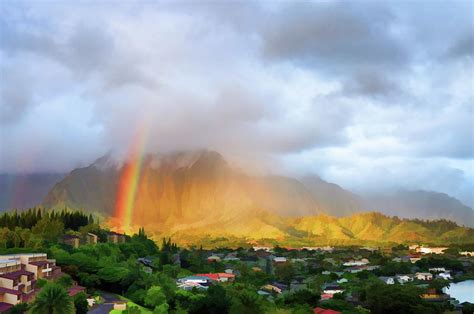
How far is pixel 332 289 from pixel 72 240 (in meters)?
27.5

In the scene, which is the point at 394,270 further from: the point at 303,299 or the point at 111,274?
the point at 111,274

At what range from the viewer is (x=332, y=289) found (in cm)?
6234

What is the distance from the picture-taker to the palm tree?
85.5ft

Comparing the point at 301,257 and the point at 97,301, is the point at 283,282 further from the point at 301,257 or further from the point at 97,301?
the point at 301,257

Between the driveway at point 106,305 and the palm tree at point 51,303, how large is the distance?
697 centimetres

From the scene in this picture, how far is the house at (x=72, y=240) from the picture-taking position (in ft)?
185

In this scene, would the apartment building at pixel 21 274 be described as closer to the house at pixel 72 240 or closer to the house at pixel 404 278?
the house at pixel 72 240

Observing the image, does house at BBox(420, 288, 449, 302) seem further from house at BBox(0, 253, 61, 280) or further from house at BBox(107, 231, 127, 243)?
house at BBox(107, 231, 127, 243)

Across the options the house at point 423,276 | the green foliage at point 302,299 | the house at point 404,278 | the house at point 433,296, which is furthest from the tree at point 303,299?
the house at point 423,276

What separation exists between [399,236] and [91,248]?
156 m

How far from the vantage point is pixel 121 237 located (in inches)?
3031

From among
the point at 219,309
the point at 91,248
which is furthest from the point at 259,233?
the point at 219,309

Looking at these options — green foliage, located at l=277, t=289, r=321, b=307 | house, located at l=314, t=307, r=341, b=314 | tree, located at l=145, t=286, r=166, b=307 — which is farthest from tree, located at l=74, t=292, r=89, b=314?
house, located at l=314, t=307, r=341, b=314

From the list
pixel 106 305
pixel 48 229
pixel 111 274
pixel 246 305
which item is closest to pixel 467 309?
pixel 246 305
